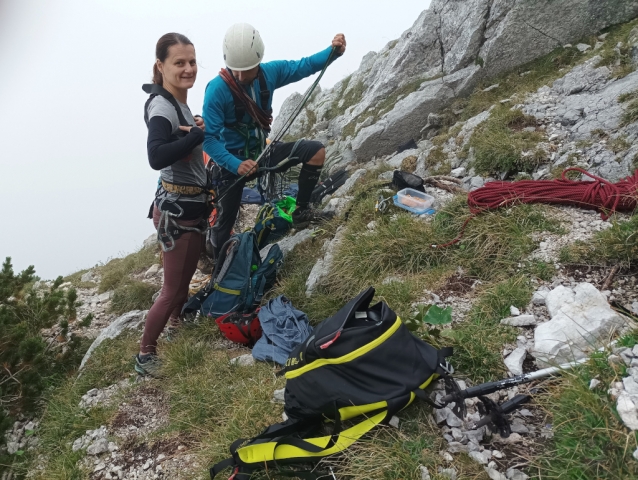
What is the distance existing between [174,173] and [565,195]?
158 inches

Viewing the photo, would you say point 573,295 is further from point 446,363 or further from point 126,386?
point 126,386

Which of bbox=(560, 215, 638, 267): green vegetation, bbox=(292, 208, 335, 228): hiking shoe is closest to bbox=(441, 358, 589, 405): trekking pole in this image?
bbox=(560, 215, 638, 267): green vegetation

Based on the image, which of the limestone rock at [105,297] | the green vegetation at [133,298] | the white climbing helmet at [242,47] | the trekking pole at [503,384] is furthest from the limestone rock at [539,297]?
the limestone rock at [105,297]

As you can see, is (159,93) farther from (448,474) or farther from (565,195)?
(565,195)

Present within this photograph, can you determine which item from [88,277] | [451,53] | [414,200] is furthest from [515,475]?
[88,277]

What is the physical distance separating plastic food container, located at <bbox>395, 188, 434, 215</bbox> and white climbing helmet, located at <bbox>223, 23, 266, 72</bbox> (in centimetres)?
252

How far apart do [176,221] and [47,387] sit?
2661 mm

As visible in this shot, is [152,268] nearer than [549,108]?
No

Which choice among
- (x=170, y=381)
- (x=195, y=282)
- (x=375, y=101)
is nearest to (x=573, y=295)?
(x=170, y=381)

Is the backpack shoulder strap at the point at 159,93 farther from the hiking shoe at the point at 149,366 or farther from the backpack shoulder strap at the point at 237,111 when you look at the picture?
the hiking shoe at the point at 149,366

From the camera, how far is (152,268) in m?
8.71

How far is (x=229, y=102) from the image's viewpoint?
5277 millimetres

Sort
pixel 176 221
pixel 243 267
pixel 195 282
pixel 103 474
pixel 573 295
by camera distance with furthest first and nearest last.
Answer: pixel 195 282 < pixel 243 267 < pixel 176 221 < pixel 103 474 < pixel 573 295

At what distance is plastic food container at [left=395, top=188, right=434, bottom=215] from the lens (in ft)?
17.3
